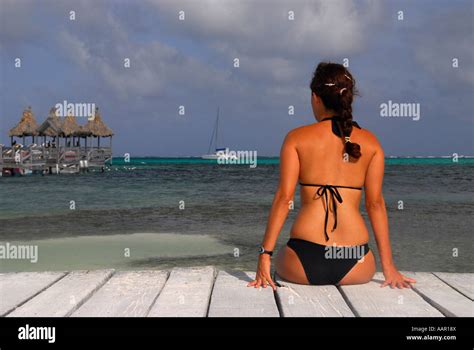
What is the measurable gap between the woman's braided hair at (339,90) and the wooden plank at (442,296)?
3.05ft

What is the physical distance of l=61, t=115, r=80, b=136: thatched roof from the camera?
45300 millimetres

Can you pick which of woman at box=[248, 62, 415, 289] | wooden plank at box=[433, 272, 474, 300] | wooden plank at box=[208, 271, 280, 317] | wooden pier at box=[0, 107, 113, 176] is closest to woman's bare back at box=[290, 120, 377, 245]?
woman at box=[248, 62, 415, 289]

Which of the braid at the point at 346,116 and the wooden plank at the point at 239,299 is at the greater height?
the braid at the point at 346,116

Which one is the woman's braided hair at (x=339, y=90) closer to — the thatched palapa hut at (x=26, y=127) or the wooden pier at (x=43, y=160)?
the wooden pier at (x=43, y=160)

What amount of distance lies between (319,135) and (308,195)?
0.39 meters

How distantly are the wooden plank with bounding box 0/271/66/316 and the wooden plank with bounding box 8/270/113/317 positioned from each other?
0.05 meters

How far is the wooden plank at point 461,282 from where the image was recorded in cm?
308

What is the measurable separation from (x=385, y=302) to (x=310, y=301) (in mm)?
423

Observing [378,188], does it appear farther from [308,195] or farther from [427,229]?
[427,229]

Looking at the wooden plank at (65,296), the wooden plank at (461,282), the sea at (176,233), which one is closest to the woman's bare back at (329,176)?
the wooden plank at (461,282)

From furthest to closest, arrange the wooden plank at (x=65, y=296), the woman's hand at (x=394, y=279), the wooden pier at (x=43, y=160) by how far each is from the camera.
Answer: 1. the wooden pier at (x=43, y=160)
2. the woman's hand at (x=394, y=279)
3. the wooden plank at (x=65, y=296)

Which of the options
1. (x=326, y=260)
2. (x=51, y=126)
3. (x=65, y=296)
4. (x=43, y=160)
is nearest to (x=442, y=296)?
(x=326, y=260)
